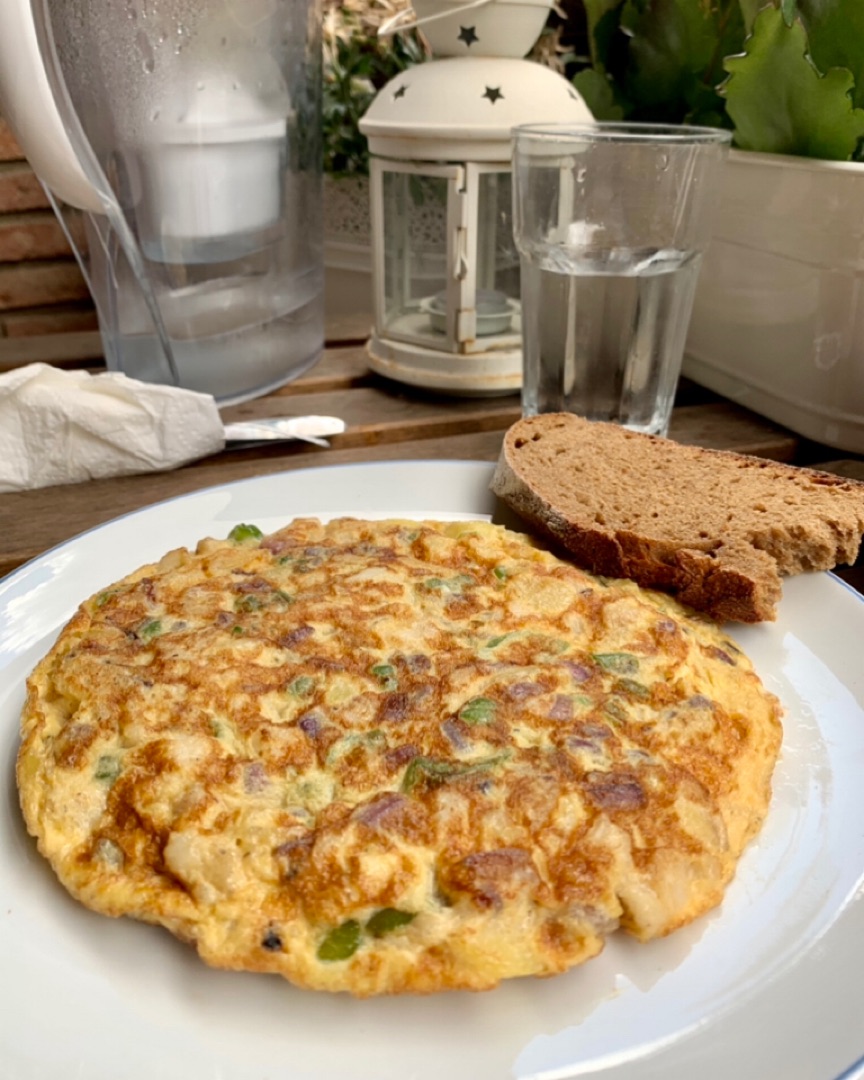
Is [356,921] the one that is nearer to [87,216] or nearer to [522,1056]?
[522,1056]

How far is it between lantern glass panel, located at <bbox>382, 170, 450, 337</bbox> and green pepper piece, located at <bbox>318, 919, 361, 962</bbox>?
1.52 metres

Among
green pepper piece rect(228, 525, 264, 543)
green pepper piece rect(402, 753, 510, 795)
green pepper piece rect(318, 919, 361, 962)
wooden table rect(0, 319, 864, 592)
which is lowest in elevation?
wooden table rect(0, 319, 864, 592)

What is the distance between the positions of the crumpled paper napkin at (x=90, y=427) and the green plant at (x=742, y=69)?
3.91 feet

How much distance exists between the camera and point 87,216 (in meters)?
1.82

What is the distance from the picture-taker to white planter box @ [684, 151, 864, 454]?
161cm

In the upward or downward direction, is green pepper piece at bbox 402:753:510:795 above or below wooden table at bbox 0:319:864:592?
above

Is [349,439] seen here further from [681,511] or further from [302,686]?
[302,686]

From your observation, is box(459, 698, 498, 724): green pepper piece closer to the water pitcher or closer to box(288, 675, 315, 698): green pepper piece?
box(288, 675, 315, 698): green pepper piece

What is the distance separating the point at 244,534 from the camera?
4.37 ft

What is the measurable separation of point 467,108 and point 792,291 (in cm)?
72

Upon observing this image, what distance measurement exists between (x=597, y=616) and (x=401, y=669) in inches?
10.3

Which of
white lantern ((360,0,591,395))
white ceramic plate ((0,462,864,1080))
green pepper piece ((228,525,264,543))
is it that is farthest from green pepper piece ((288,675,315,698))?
white lantern ((360,0,591,395))

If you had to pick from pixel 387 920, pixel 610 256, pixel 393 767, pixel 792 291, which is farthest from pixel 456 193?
pixel 387 920

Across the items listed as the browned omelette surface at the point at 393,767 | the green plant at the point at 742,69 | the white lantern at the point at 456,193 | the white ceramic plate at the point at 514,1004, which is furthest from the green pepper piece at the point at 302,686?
the green plant at the point at 742,69
